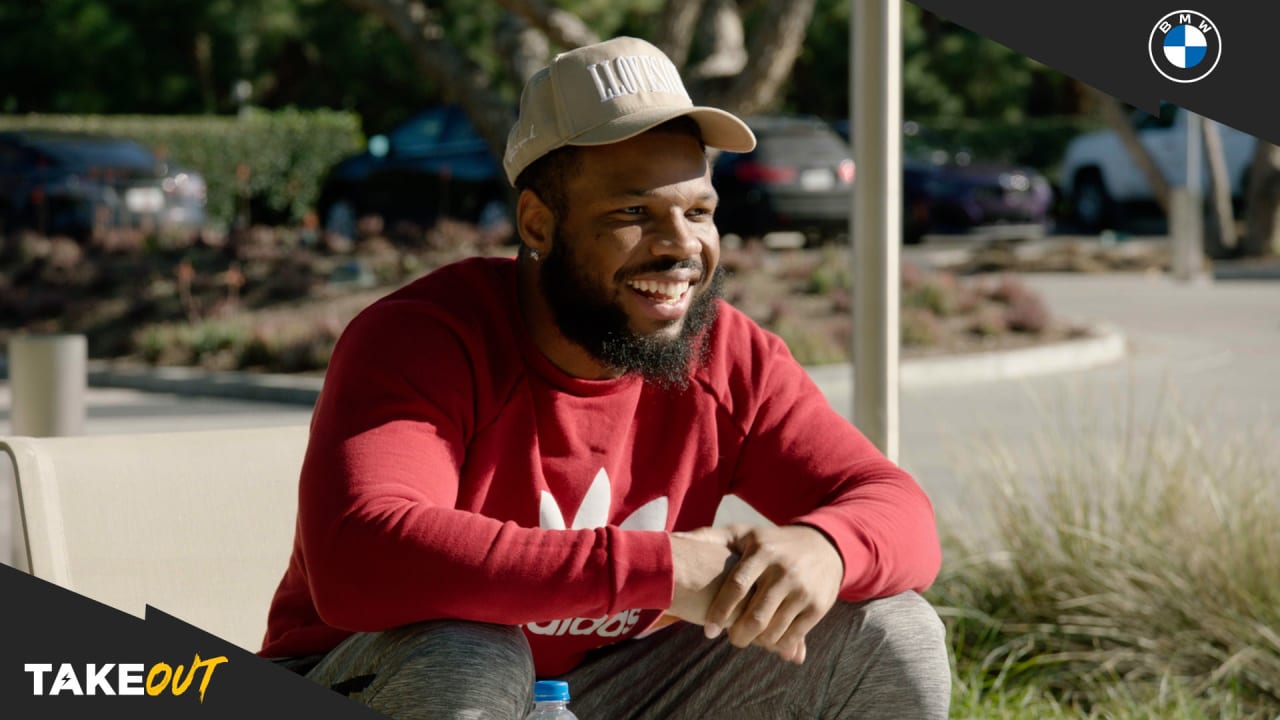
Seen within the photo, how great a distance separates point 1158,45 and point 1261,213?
62.3 feet

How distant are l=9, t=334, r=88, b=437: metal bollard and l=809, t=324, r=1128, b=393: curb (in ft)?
21.3

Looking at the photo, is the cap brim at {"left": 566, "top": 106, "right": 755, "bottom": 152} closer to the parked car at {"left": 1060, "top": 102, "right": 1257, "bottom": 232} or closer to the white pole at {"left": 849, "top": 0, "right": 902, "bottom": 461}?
the white pole at {"left": 849, "top": 0, "right": 902, "bottom": 461}

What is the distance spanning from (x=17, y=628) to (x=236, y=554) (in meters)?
0.94

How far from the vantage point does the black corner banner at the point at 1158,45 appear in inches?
123

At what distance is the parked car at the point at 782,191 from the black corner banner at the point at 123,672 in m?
16.1

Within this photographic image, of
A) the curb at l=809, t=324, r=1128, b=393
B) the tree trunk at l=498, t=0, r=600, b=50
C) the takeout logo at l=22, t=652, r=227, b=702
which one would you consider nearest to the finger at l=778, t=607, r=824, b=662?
the takeout logo at l=22, t=652, r=227, b=702

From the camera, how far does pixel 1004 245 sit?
22734 mm

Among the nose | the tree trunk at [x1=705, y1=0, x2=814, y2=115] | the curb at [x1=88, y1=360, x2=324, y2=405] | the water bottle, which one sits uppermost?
the tree trunk at [x1=705, y1=0, x2=814, y2=115]

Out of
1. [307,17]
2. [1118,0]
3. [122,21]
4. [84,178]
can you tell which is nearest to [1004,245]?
[84,178]

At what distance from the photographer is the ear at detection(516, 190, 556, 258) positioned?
2986 mm

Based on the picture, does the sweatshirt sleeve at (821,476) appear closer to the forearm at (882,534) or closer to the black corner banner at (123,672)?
the forearm at (882,534)

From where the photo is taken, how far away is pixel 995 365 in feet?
39.9

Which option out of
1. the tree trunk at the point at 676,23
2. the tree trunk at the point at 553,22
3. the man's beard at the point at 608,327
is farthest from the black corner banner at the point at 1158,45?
the tree trunk at the point at 676,23

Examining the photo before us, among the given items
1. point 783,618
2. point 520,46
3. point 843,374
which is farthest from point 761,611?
point 520,46
